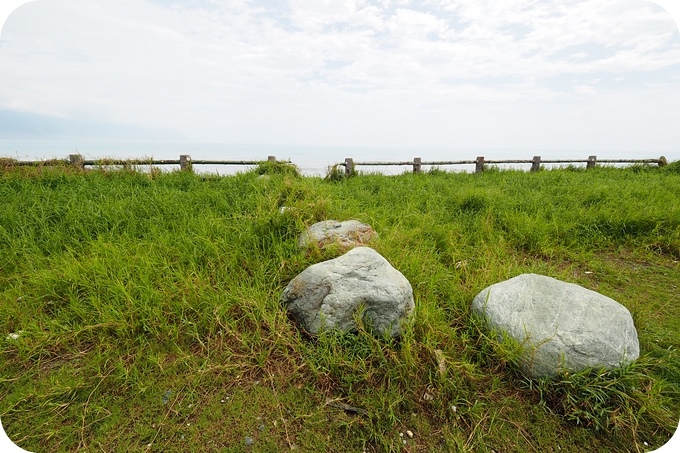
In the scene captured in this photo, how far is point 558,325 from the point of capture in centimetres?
240

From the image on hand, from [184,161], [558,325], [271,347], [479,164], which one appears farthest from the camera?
[479,164]

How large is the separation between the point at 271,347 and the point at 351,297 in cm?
74

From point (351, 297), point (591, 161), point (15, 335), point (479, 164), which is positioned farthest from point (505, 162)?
point (15, 335)

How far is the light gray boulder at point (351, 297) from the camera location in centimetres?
252

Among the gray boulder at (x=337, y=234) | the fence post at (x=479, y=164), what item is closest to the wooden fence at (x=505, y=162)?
the fence post at (x=479, y=164)

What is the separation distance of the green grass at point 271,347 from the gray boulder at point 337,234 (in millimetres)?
162

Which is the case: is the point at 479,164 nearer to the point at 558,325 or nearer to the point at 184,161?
the point at 184,161

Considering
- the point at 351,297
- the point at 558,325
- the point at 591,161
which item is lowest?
the point at 558,325

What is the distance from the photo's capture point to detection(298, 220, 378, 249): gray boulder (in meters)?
3.45

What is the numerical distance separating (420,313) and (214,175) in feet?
19.7

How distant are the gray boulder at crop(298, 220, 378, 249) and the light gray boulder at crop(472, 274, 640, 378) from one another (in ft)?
4.50

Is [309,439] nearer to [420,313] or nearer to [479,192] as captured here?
[420,313]

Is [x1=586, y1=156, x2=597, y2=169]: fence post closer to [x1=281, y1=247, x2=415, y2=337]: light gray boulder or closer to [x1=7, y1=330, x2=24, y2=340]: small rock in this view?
[x1=281, y1=247, x2=415, y2=337]: light gray boulder

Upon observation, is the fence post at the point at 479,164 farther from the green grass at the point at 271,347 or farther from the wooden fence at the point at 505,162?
the green grass at the point at 271,347
